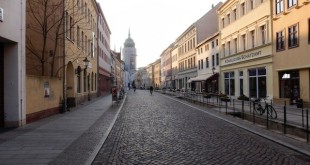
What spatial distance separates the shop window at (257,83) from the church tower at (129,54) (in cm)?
13475

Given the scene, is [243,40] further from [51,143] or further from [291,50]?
[51,143]

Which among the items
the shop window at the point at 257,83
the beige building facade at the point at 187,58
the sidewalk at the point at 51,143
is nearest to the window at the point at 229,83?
the shop window at the point at 257,83

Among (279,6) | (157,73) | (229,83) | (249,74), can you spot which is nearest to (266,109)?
(279,6)

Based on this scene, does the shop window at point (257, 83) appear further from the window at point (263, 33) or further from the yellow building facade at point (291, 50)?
the yellow building facade at point (291, 50)

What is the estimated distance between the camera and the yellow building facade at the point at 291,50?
73.9 feet

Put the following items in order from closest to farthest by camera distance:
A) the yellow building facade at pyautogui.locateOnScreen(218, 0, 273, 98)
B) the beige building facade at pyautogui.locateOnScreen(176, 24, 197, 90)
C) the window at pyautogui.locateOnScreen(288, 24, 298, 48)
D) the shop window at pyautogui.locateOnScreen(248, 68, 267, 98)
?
the window at pyautogui.locateOnScreen(288, 24, 298, 48)
the yellow building facade at pyautogui.locateOnScreen(218, 0, 273, 98)
the shop window at pyautogui.locateOnScreen(248, 68, 267, 98)
the beige building facade at pyautogui.locateOnScreen(176, 24, 197, 90)

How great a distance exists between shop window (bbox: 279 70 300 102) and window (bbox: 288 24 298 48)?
5.96 feet

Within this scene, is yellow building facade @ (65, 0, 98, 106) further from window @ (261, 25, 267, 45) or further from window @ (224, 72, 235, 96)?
window @ (224, 72, 235, 96)

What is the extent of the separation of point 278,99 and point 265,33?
6.00m

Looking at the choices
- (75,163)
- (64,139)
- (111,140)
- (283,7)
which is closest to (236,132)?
(111,140)

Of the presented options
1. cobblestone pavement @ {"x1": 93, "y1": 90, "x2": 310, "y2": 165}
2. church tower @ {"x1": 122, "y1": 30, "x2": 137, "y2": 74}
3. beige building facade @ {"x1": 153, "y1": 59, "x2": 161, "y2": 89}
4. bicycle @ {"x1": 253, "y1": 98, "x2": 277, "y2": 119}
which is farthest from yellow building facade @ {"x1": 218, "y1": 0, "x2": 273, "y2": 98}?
church tower @ {"x1": 122, "y1": 30, "x2": 137, "y2": 74}

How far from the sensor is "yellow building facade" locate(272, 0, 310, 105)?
→ 22516mm

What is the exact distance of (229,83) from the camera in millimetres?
39688

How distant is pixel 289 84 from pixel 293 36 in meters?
3.30
